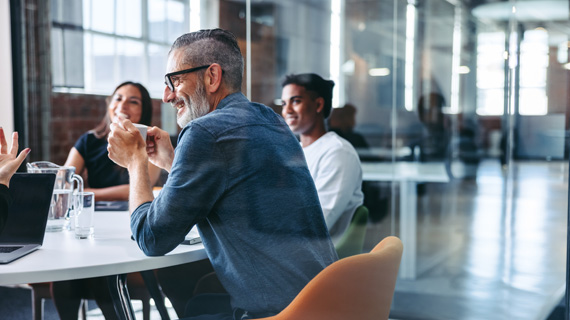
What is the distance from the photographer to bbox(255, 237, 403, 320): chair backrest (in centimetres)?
136

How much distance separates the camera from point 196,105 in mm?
1737

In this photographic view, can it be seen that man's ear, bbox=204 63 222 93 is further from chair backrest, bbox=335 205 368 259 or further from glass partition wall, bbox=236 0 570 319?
glass partition wall, bbox=236 0 570 319

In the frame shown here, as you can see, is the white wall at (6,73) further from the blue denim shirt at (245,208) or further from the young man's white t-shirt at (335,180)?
the blue denim shirt at (245,208)

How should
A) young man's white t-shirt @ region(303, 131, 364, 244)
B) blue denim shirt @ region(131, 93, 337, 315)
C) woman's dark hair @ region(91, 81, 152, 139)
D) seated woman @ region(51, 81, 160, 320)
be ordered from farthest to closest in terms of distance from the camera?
woman's dark hair @ region(91, 81, 152, 139) < young man's white t-shirt @ region(303, 131, 364, 244) < seated woman @ region(51, 81, 160, 320) < blue denim shirt @ region(131, 93, 337, 315)

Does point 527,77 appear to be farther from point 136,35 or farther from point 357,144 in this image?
point 136,35

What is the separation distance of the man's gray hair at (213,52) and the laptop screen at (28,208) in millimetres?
574

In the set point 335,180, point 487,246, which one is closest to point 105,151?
point 335,180

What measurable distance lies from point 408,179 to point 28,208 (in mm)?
2834

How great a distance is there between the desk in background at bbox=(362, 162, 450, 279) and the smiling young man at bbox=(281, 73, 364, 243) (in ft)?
3.97

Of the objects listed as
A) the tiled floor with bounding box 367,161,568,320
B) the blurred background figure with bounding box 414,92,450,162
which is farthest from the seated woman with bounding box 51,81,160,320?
the blurred background figure with bounding box 414,92,450,162

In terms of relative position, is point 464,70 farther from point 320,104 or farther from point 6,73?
point 6,73

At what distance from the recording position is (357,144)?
4.05 m

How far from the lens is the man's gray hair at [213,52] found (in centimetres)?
171

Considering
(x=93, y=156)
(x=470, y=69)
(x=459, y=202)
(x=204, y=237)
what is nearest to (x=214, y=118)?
(x=204, y=237)
